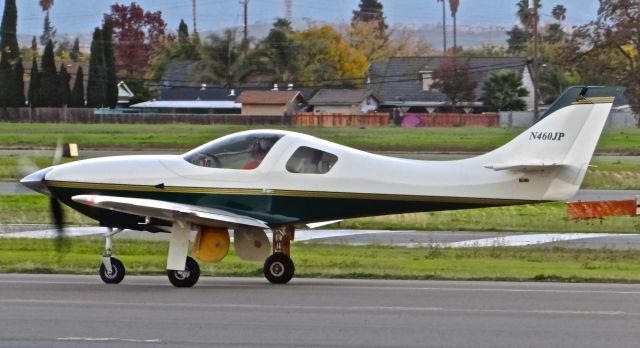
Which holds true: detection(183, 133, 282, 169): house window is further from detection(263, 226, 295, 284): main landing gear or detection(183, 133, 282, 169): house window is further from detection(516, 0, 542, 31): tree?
detection(516, 0, 542, 31): tree

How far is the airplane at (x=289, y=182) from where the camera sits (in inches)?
603

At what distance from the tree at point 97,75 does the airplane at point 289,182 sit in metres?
74.5

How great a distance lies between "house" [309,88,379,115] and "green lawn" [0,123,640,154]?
19.9m

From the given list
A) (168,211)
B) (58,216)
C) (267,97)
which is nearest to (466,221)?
(58,216)

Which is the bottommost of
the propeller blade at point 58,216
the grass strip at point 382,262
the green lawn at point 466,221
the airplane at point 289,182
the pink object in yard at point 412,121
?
the pink object in yard at point 412,121

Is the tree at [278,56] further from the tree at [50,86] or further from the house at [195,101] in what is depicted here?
the tree at [50,86]

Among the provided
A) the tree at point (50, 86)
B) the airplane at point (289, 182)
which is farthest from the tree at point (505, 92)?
the airplane at point (289, 182)

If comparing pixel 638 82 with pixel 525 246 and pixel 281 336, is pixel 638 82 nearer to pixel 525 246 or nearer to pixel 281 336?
pixel 525 246

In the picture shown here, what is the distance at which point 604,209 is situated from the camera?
77.7 ft

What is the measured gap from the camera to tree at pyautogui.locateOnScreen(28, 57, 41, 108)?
8458 cm

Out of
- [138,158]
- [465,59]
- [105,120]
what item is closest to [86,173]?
[138,158]

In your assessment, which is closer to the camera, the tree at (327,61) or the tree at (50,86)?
the tree at (50,86)

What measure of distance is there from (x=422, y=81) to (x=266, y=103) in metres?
18.6

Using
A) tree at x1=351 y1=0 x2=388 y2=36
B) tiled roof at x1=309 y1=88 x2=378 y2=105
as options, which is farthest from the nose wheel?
tree at x1=351 y1=0 x2=388 y2=36
